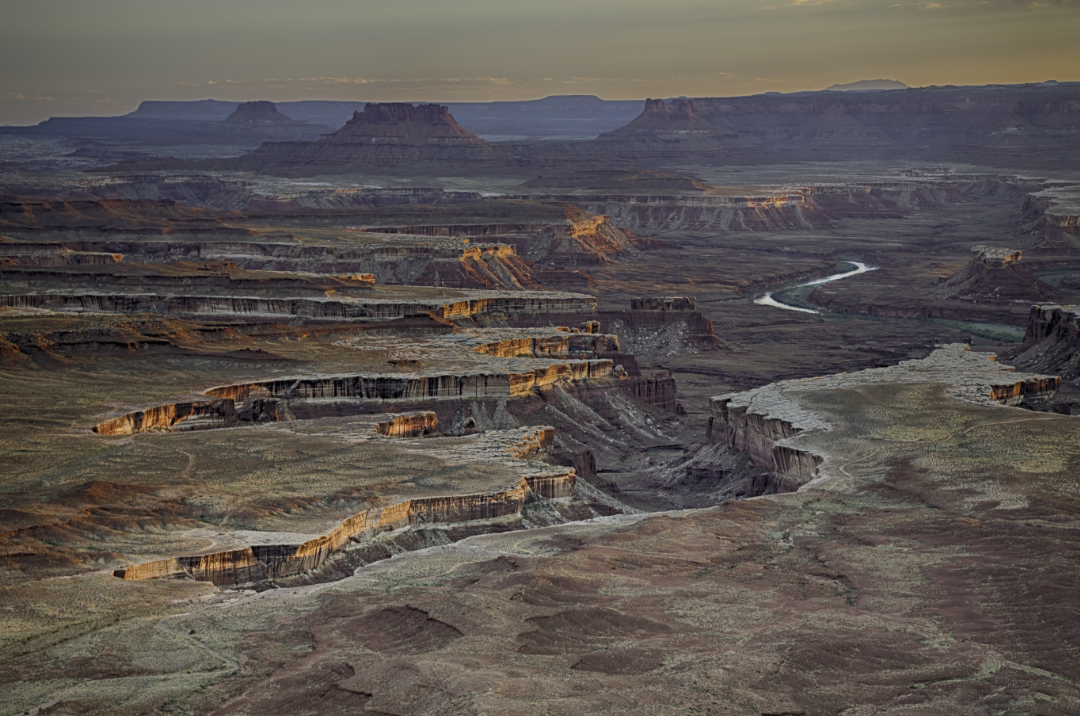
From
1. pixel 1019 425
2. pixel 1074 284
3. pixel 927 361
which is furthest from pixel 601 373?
pixel 1074 284

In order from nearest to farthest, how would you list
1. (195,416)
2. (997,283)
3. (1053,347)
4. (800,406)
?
(195,416) → (800,406) → (1053,347) → (997,283)

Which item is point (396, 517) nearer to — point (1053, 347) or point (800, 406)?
point (800, 406)

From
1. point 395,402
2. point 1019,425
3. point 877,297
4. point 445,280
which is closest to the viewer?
point 1019,425

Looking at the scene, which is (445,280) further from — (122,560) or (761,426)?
(122,560)

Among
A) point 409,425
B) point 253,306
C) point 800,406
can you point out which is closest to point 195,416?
point 409,425

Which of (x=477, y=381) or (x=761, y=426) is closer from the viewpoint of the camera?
(x=761, y=426)

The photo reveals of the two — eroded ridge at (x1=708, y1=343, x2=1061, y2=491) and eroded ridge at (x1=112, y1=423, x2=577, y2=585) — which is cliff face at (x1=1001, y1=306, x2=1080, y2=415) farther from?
eroded ridge at (x1=112, y1=423, x2=577, y2=585)

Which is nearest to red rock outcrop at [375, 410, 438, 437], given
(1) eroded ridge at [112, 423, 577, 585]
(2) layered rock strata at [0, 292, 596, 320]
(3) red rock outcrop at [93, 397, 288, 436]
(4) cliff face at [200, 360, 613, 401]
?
(1) eroded ridge at [112, 423, 577, 585]
